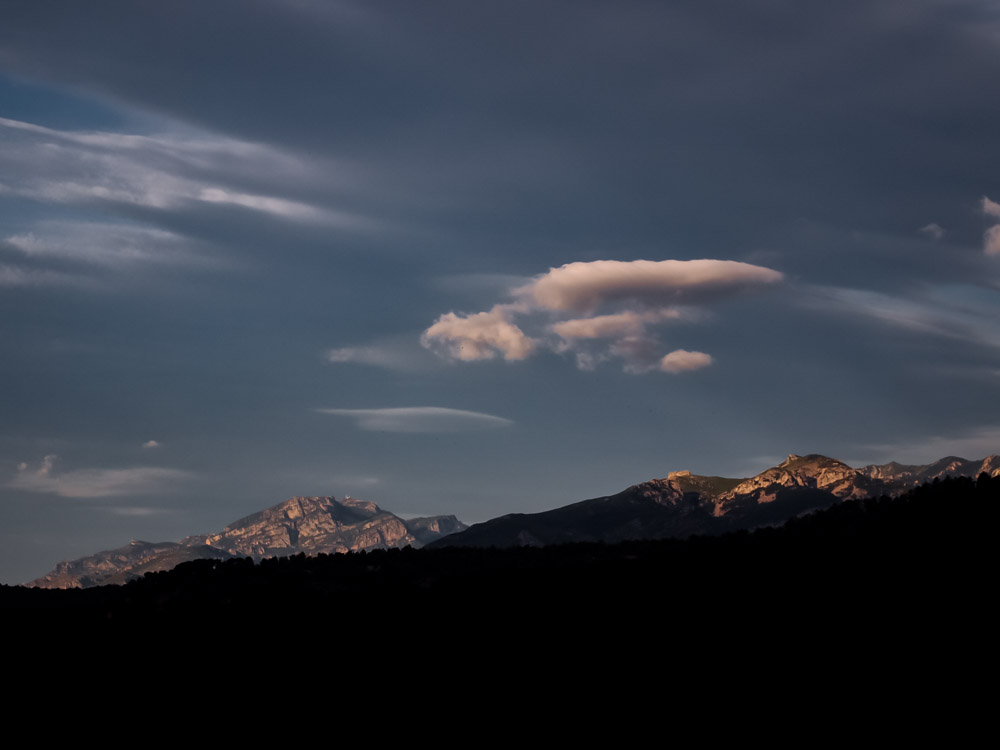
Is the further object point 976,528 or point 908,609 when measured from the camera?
point 976,528

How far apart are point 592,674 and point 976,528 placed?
7636 cm

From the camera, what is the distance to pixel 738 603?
190 metres

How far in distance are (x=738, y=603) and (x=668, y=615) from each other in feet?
46.6

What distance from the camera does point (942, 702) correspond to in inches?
5389

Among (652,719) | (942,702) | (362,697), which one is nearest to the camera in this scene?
(942,702)

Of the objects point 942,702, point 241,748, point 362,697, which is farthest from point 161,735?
point 942,702

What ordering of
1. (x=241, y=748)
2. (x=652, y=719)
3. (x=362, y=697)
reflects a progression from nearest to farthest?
(x=652, y=719)
(x=241, y=748)
(x=362, y=697)

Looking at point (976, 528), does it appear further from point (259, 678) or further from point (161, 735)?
point (161, 735)

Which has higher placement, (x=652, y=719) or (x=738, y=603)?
(x=738, y=603)

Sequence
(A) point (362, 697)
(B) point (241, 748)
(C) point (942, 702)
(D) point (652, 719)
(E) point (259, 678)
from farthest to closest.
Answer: (E) point (259, 678), (A) point (362, 697), (B) point (241, 748), (D) point (652, 719), (C) point (942, 702)

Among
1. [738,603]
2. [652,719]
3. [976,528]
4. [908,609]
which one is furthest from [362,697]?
[976,528]

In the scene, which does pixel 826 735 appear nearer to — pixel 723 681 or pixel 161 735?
pixel 723 681

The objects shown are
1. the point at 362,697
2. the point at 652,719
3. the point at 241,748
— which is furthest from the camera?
the point at 362,697

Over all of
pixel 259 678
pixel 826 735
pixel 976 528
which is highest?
pixel 976 528
